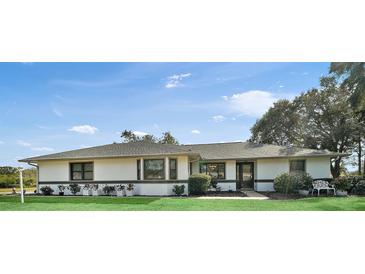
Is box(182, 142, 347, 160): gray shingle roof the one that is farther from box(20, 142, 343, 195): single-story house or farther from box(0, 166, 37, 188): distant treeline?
box(0, 166, 37, 188): distant treeline

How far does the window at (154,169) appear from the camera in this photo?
12492mm

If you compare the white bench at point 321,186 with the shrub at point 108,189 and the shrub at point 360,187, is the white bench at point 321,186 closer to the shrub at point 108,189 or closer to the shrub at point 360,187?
the shrub at point 360,187

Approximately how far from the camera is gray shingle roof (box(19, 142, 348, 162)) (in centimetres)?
1276

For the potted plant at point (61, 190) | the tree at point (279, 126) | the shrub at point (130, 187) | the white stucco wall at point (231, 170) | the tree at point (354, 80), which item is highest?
the tree at point (354, 80)

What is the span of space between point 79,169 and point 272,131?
11849 mm

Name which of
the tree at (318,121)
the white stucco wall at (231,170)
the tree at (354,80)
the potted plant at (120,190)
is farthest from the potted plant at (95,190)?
the tree at (318,121)

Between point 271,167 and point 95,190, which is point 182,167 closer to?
point 95,190

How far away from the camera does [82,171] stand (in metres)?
13.5

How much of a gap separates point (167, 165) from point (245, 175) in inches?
188

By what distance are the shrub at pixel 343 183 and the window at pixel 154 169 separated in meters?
7.04

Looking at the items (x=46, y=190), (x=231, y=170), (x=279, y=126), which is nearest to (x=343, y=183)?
(x=231, y=170)

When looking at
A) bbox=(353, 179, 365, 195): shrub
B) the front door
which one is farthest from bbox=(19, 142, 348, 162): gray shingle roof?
bbox=(353, 179, 365, 195): shrub
